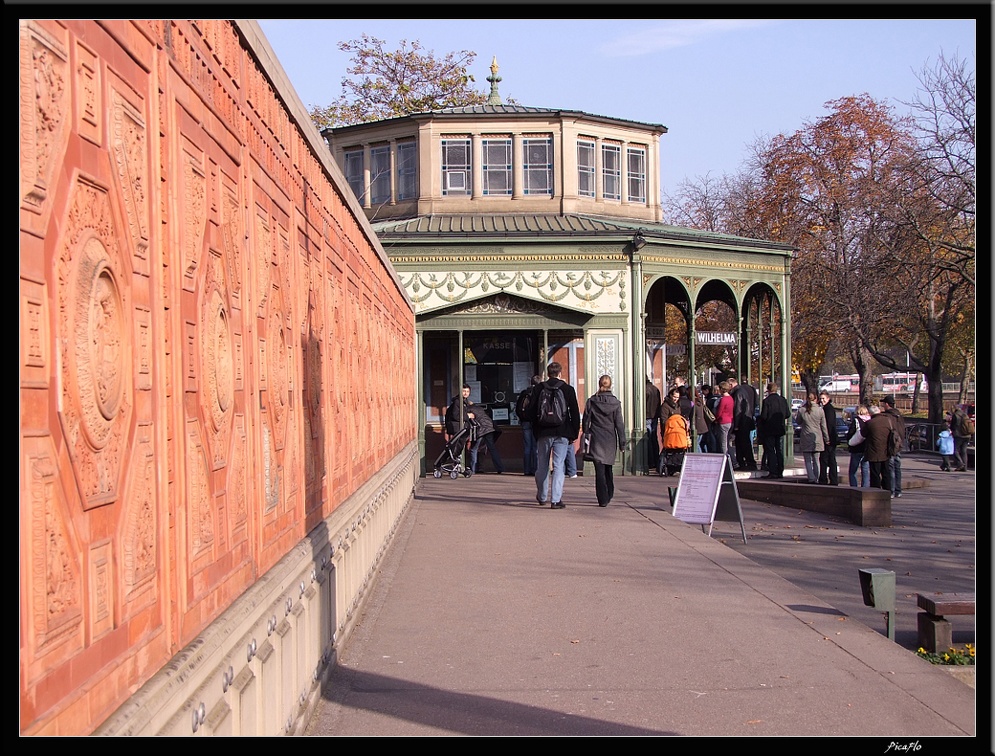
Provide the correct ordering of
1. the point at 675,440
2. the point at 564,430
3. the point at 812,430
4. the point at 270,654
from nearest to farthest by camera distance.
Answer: the point at 270,654 → the point at 564,430 → the point at 812,430 → the point at 675,440

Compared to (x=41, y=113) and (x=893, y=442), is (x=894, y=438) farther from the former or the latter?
(x=41, y=113)

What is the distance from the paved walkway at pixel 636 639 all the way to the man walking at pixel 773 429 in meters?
7.95

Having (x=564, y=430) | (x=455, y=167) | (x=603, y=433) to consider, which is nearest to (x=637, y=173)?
(x=455, y=167)

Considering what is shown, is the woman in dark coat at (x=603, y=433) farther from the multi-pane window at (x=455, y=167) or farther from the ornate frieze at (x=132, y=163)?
the ornate frieze at (x=132, y=163)

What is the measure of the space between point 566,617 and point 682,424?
13.8 metres

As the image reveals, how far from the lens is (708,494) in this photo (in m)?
14.3

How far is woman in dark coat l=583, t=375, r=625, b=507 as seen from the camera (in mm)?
16703

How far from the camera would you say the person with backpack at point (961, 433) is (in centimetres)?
2820

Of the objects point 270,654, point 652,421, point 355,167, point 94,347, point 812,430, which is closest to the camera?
point 94,347

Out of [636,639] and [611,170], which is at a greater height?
[611,170]

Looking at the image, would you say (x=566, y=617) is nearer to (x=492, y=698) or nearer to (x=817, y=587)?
(x=492, y=698)

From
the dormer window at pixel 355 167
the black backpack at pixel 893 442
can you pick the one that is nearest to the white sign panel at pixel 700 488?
the black backpack at pixel 893 442

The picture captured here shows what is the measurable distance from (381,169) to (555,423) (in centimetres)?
1430
